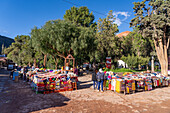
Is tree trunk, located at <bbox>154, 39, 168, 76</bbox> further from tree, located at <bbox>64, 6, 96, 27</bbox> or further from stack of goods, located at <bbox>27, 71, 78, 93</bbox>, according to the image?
tree, located at <bbox>64, 6, 96, 27</bbox>

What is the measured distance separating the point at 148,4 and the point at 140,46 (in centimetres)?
1178

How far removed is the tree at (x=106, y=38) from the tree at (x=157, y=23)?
6073mm

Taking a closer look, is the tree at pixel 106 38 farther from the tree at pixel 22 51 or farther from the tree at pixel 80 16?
the tree at pixel 22 51

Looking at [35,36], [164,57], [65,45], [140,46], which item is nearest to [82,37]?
[65,45]

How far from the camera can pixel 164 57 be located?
19953 millimetres

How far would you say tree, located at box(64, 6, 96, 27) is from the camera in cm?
3209

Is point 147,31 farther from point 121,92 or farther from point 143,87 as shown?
point 121,92

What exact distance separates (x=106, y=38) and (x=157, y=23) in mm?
10302

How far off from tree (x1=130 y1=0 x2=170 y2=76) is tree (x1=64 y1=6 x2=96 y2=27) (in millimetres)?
13677

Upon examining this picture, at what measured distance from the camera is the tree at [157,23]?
18.2 m

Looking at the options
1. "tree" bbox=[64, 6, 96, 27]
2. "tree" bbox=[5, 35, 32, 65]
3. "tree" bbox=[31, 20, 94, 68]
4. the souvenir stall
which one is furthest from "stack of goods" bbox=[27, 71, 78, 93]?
"tree" bbox=[64, 6, 96, 27]

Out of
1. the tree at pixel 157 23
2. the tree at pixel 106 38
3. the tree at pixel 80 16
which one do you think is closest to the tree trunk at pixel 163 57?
the tree at pixel 157 23

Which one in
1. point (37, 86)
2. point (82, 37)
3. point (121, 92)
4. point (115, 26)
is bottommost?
point (121, 92)

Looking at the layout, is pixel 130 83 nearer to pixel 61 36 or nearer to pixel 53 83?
pixel 53 83
